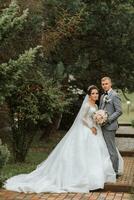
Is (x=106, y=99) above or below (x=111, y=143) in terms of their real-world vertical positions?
above

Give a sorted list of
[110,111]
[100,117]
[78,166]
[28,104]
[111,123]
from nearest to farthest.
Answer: [78,166]
[100,117]
[111,123]
[110,111]
[28,104]

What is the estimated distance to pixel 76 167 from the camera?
1138 cm

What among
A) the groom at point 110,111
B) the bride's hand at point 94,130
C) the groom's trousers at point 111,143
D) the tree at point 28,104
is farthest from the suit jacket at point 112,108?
the tree at point 28,104

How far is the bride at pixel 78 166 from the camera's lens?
11.0 meters

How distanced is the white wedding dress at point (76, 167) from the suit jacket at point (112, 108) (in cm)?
26

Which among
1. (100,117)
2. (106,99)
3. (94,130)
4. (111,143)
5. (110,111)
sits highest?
(106,99)

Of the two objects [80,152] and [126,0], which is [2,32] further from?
[126,0]

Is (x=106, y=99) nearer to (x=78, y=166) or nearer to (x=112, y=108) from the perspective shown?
(x=112, y=108)

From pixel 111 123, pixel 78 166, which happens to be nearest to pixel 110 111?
pixel 111 123

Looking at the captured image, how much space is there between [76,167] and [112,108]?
5.34 ft

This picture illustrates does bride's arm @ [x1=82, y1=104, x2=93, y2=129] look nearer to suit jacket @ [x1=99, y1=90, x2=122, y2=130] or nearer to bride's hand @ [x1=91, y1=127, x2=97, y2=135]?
bride's hand @ [x1=91, y1=127, x2=97, y2=135]

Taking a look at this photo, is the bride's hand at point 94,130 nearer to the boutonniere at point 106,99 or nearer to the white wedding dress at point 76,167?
the white wedding dress at point 76,167

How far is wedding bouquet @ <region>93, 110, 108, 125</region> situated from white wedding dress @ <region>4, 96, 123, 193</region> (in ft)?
0.73

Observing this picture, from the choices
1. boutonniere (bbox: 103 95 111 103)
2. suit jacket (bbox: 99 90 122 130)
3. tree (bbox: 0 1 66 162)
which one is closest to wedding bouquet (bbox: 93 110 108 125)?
suit jacket (bbox: 99 90 122 130)
